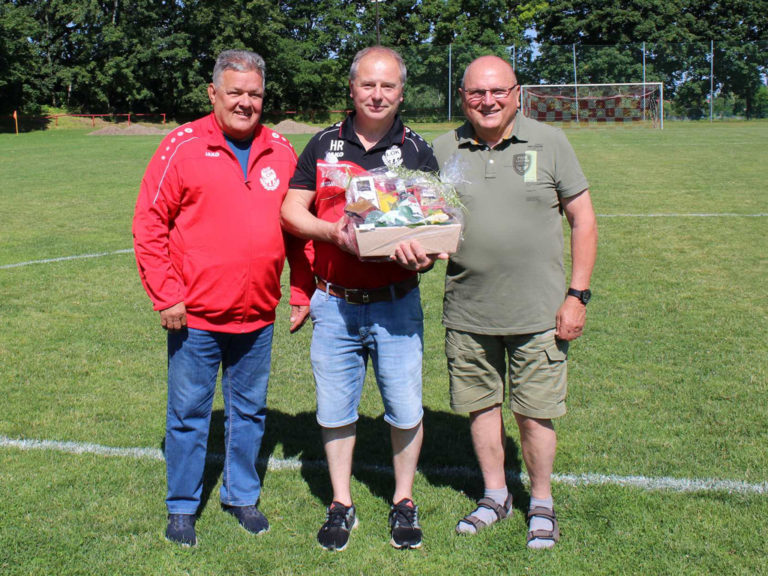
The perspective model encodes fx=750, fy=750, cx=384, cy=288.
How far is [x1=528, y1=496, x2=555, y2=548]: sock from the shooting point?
3436 millimetres

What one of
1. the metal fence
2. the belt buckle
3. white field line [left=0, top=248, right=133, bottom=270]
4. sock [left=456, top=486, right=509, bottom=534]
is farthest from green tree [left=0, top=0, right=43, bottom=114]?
sock [left=456, top=486, right=509, bottom=534]

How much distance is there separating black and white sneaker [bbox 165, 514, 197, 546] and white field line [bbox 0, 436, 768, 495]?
30.3 inches

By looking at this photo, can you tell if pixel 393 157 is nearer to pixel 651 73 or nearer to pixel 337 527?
pixel 337 527

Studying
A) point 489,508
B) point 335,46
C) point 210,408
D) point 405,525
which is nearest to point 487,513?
point 489,508

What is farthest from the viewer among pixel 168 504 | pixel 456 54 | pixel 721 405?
pixel 456 54

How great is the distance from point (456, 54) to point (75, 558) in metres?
46.6

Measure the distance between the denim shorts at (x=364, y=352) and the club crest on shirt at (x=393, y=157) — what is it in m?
0.60

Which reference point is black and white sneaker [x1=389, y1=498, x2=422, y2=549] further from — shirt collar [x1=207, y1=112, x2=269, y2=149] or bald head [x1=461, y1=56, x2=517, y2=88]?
bald head [x1=461, y1=56, x2=517, y2=88]

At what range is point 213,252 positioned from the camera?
327 cm

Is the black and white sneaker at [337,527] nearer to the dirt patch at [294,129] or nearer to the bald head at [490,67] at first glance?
the bald head at [490,67]

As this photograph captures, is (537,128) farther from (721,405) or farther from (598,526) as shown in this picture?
(721,405)

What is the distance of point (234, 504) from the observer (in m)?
3.71

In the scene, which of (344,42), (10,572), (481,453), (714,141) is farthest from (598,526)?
(344,42)

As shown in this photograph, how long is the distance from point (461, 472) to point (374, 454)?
0.54m
